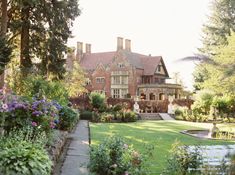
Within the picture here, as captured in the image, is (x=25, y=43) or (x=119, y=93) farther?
(x=119, y=93)

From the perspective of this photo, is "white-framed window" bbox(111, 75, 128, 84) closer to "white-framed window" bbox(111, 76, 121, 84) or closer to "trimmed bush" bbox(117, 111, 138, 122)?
"white-framed window" bbox(111, 76, 121, 84)

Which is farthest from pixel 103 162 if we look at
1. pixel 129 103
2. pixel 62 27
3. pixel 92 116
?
pixel 129 103

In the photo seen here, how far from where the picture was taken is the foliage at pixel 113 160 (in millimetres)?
6309

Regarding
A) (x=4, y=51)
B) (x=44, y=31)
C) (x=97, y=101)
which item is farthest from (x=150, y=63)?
(x=4, y=51)

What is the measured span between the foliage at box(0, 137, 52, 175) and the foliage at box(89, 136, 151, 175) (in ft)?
3.74

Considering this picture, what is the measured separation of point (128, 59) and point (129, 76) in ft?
8.97

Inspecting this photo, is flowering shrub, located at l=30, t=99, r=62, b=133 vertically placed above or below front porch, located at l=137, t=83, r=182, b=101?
below

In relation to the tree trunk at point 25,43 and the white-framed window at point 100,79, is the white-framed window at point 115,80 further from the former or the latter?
the tree trunk at point 25,43

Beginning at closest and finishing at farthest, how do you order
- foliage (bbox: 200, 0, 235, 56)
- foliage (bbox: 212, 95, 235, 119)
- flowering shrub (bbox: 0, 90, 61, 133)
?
flowering shrub (bbox: 0, 90, 61, 133) → foliage (bbox: 212, 95, 235, 119) → foliage (bbox: 200, 0, 235, 56)

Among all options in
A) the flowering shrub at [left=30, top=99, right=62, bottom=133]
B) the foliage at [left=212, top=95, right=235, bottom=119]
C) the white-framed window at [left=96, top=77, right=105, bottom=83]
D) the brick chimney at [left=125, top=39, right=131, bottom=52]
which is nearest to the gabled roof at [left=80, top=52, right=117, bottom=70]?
the white-framed window at [left=96, top=77, right=105, bottom=83]

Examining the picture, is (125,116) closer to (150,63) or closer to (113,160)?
(113,160)

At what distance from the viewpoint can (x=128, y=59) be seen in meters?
55.8

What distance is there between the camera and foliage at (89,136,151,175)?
6309 mm

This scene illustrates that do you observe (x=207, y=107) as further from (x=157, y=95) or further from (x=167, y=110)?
(x=157, y=95)
